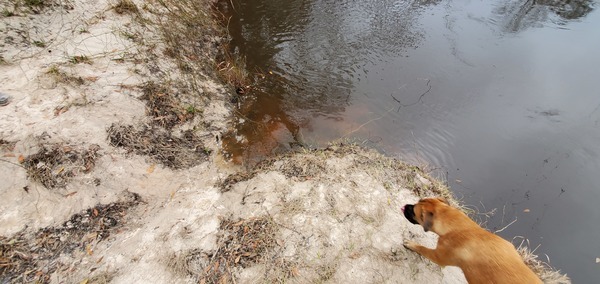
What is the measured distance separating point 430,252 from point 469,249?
44 cm

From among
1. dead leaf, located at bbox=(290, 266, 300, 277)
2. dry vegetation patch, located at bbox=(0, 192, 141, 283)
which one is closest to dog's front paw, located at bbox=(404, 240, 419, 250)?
dead leaf, located at bbox=(290, 266, 300, 277)

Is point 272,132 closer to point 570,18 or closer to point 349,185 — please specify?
point 349,185

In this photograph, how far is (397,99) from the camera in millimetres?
5410

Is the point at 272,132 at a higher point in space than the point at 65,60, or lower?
lower

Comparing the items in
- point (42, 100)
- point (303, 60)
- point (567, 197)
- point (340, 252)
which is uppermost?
point (42, 100)

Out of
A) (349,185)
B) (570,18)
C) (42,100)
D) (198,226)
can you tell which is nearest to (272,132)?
(349,185)

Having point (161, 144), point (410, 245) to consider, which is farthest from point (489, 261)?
point (161, 144)

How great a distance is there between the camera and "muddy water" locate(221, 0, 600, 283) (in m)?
4.21

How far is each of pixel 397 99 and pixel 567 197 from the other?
111 inches

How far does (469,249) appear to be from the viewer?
252 cm

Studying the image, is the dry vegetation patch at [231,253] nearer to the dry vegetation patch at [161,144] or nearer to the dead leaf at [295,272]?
the dead leaf at [295,272]

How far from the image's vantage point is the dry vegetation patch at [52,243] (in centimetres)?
255

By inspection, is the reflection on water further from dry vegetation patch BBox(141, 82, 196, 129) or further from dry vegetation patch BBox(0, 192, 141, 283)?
dry vegetation patch BBox(0, 192, 141, 283)

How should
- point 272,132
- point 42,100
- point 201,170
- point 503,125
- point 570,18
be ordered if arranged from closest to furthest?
point 42,100 → point 201,170 → point 272,132 → point 503,125 → point 570,18
